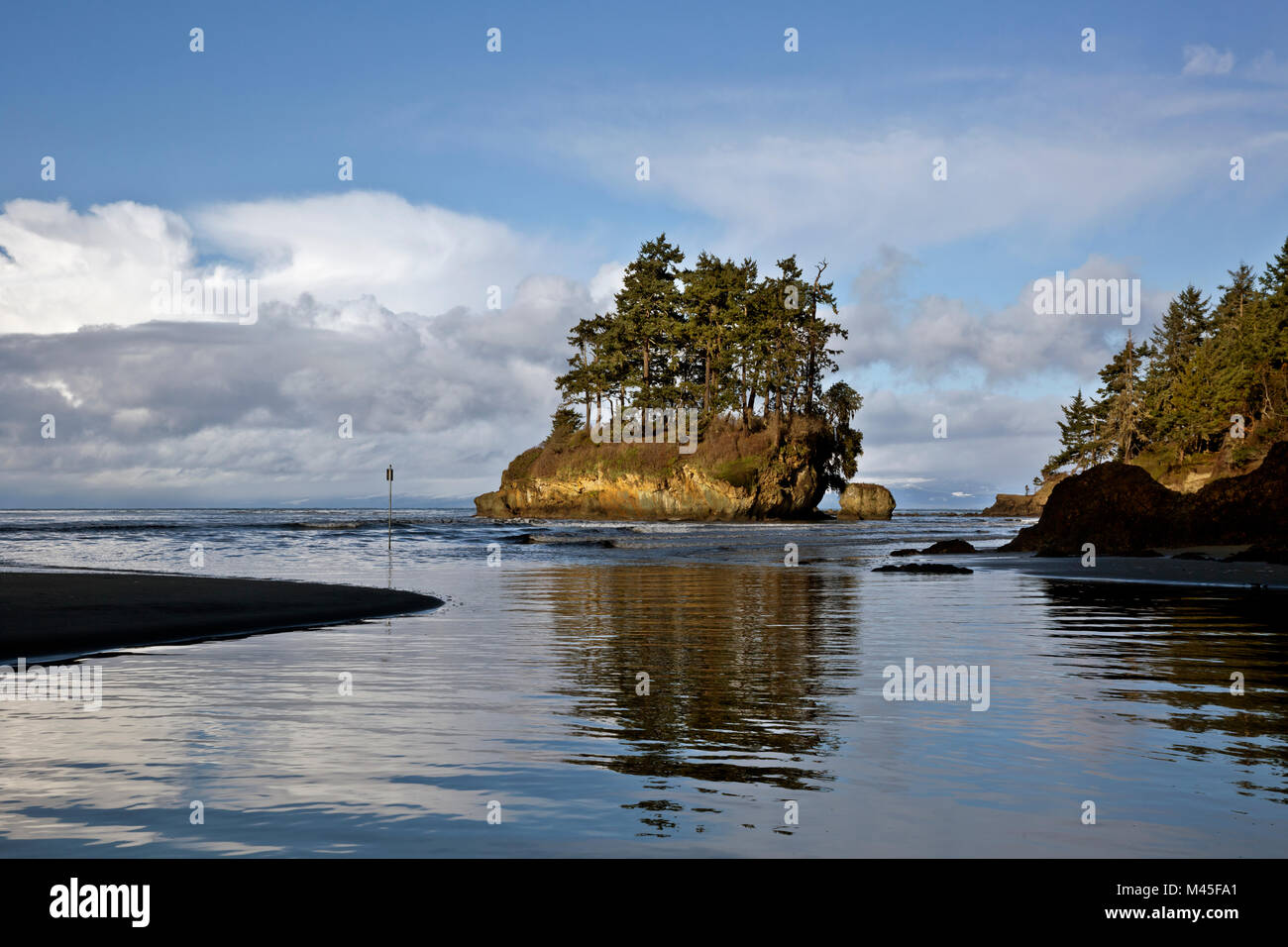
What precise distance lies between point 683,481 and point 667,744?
81502 mm

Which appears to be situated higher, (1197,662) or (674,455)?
(674,455)

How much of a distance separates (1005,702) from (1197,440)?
237 feet

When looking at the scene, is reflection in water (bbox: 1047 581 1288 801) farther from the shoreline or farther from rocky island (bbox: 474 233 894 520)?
rocky island (bbox: 474 233 894 520)


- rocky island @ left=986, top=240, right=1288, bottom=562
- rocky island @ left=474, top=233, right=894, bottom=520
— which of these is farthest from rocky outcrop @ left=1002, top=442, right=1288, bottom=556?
rocky island @ left=474, top=233, right=894, bottom=520

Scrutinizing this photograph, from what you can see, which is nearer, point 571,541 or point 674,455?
point 571,541

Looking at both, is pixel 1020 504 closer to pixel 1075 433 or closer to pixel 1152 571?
pixel 1075 433

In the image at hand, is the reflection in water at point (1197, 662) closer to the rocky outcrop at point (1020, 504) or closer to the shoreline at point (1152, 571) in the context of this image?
the shoreline at point (1152, 571)

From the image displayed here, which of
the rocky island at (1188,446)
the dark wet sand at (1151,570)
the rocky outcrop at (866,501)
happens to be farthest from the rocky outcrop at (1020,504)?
the dark wet sand at (1151,570)

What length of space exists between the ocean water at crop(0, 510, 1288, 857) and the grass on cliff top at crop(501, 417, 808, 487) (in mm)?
70450

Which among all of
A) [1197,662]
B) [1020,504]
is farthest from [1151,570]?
[1020,504]

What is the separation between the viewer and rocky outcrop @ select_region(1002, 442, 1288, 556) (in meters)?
29.1

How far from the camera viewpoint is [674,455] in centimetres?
8975
